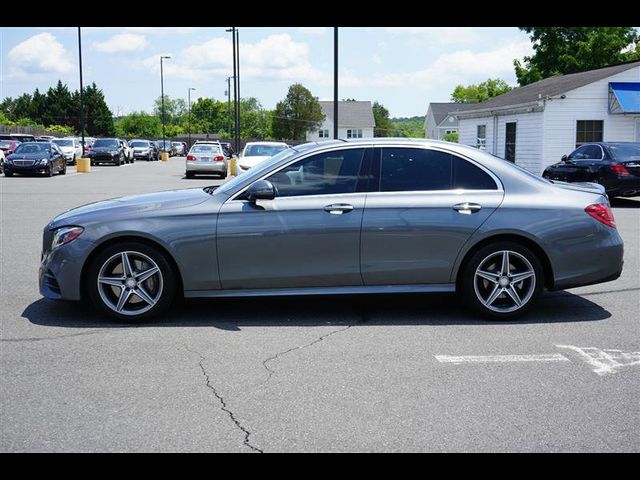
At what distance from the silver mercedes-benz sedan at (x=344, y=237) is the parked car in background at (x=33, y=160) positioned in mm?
25733

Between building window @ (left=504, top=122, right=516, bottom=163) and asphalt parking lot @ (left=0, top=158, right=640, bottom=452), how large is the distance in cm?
2542

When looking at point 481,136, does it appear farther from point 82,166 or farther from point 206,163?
point 82,166

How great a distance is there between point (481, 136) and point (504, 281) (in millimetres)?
30858

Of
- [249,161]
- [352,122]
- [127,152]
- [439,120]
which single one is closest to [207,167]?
[249,161]

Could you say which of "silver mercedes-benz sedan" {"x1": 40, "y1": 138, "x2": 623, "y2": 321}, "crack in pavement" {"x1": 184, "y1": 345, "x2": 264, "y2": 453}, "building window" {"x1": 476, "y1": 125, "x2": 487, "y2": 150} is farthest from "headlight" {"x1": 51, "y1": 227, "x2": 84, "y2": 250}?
"building window" {"x1": 476, "y1": 125, "x2": 487, "y2": 150}

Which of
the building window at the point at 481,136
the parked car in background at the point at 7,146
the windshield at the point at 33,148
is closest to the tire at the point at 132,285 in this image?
the windshield at the point at 33,148

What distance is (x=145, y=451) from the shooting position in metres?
3.88

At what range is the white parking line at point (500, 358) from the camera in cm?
552

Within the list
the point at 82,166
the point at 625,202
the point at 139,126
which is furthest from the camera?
the point at 139,126

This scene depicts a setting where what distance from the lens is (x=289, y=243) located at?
6.53m
